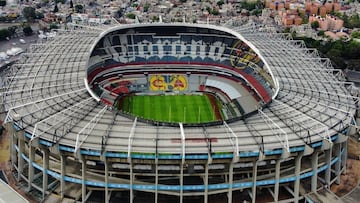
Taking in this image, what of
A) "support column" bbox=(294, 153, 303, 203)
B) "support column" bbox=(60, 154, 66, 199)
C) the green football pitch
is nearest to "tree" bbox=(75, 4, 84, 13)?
the green football pitch

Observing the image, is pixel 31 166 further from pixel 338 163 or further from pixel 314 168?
pixel 338 163

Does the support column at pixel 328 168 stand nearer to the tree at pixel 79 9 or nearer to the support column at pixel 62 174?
the support column at pixel 62 174

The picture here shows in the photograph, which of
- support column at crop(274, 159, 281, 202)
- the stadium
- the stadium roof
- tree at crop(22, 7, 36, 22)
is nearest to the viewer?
the stadium

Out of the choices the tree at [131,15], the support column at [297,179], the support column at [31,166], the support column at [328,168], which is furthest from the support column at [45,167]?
the tree at [131,15]

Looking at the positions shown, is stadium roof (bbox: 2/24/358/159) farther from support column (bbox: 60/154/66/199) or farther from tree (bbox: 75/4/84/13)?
tree (bbox: 75/4/84/13)

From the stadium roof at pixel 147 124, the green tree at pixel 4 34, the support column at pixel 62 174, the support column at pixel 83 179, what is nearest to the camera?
the stadium roof at pixel 147 124

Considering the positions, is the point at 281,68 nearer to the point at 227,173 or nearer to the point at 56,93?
the point at 227,173
